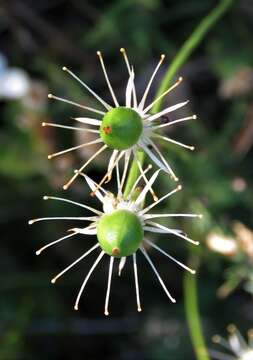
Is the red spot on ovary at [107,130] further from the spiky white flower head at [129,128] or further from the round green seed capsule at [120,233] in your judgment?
the round green seed capsule at [120,233]

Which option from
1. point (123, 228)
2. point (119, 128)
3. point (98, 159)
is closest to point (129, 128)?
point (119, 128)

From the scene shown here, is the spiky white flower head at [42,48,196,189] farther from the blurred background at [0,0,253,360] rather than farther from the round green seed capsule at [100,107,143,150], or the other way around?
the blurred background at [0,0,253,360]

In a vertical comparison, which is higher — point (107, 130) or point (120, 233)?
point (107, 130)

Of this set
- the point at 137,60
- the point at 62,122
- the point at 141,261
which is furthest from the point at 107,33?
the point at 141,261

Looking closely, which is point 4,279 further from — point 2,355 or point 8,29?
point 8,29

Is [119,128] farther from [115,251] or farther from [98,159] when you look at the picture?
[98,159]

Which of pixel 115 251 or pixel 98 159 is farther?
pixel 98 159
